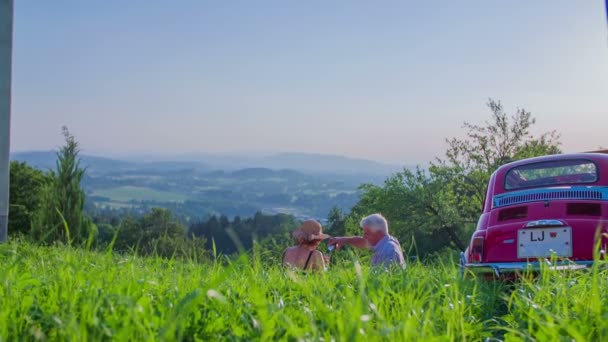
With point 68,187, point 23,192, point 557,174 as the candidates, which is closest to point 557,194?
point 557,174

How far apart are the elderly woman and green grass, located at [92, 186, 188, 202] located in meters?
142

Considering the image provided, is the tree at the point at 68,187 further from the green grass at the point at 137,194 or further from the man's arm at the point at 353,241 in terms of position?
the green grass at the point at 137,194

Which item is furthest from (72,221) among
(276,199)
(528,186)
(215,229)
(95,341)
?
(276,199)

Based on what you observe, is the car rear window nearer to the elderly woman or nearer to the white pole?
the elderly woman

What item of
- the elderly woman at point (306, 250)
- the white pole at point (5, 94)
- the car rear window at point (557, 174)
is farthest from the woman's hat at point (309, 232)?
the white pole at point (5, 94)

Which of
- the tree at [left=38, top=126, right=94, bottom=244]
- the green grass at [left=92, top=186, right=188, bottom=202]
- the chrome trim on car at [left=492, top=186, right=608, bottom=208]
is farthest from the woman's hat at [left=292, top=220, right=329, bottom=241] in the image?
the green grass at [left=92, top=186, right=188, bottom=202]

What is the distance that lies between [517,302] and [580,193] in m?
5.00

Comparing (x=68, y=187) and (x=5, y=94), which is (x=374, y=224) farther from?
(x=68, y=187)

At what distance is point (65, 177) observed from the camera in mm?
25016

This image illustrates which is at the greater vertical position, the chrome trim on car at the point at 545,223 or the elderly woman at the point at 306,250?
the chrome trim on car at the point at 545,223

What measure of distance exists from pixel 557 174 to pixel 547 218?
1698mm

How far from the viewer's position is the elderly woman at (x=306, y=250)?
7668 millimetres

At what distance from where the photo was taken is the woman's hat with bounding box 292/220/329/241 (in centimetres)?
789

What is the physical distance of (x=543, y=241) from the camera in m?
8.05
